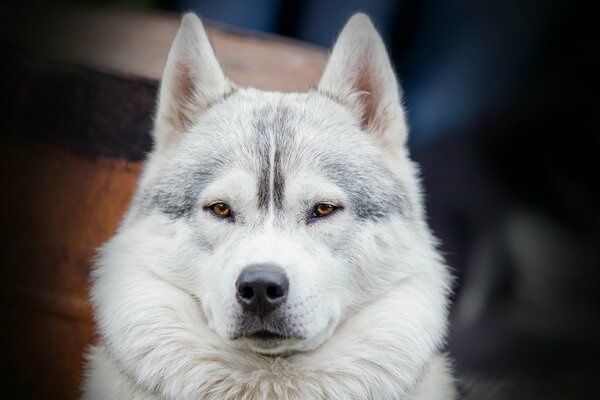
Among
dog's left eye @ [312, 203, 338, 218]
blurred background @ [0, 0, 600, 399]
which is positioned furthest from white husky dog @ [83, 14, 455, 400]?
blurred background @ [0, 0, 600, 399]

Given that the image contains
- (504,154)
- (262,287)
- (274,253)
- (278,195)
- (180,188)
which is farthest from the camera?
(504,154)

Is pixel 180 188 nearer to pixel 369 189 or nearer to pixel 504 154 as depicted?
pixel 369 189

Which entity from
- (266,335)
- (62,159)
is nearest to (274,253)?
(266,335)

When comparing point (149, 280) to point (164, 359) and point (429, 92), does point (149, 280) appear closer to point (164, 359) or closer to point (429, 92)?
point (164, 359)

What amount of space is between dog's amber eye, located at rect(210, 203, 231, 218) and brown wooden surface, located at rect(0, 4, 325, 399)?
92 centimetres

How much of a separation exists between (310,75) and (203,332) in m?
1.83

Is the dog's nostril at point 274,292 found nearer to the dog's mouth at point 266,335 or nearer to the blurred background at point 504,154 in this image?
the dog's mouth at point 266,335

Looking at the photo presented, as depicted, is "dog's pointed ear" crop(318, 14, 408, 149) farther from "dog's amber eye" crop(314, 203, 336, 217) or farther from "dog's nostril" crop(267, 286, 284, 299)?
"dog's nostril" crop(267, 286, 284, 299)

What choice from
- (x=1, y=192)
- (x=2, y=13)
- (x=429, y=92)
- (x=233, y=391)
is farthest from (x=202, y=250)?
(x=429, y=92)

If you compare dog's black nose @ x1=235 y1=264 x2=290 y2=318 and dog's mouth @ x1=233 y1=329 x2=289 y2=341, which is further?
dog's mouth @ x1=233 y1=329 x2=289 y2=341

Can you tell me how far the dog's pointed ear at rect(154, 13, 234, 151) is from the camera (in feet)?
10.3

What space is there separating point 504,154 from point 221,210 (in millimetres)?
2638

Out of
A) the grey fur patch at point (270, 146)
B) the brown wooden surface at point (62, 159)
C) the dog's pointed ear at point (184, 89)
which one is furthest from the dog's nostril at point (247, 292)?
the brown wooden surface at point (62, 159)

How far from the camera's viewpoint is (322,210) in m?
2.85
